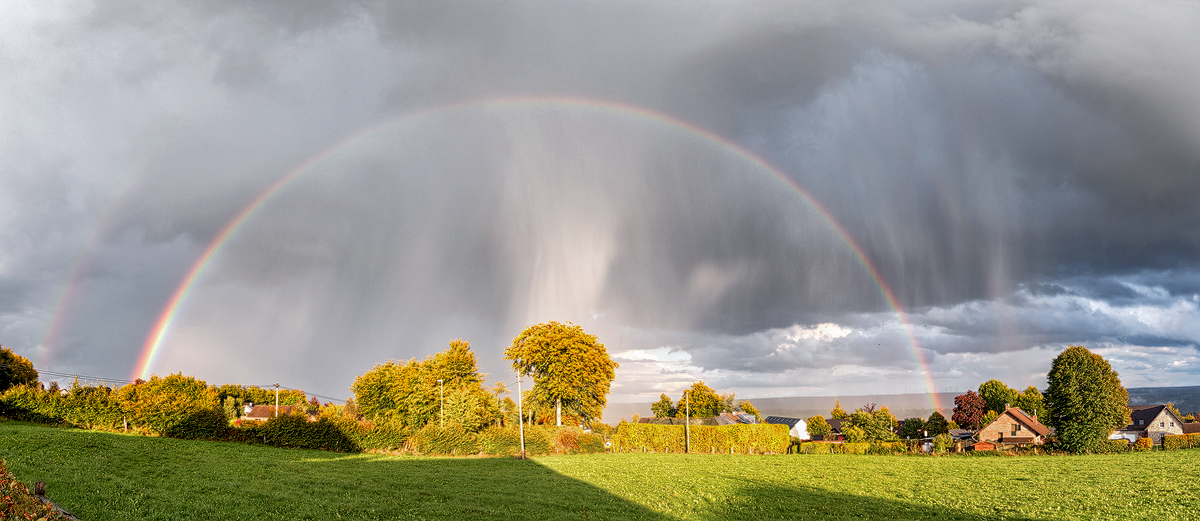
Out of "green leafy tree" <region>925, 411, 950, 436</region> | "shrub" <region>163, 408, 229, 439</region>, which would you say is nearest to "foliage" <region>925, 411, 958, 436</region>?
"green leafy tree" <region>925, 411, 950, 436</region>

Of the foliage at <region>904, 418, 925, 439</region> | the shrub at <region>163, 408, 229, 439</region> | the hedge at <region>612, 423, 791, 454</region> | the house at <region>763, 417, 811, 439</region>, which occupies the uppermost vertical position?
the shrub at <region>163, 408, 229, 439</region>

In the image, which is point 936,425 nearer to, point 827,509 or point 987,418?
point 987,418

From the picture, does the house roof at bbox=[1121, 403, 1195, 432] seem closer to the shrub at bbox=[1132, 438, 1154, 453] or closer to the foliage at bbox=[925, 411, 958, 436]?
the foliage at bbox=[925, 411, 958, 436]

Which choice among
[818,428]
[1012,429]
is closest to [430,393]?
[1012,429]

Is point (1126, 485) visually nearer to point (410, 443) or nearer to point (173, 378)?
point (410, 443)

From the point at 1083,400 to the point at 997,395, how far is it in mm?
84041

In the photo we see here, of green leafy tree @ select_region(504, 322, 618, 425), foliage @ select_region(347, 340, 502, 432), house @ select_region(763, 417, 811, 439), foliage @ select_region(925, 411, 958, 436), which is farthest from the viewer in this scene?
house @ select_region(763, 417, 811, 439)

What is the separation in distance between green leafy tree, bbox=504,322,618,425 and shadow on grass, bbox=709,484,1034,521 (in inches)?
2042

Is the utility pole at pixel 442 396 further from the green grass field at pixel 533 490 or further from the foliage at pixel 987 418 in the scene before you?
the foliage at pixel 987 418

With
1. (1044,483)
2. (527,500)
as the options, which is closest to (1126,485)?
(1044,483)

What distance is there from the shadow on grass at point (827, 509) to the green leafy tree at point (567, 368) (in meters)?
51.9

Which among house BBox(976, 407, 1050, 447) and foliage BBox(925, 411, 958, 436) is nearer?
house BBox(976, 407, 1050, 447)

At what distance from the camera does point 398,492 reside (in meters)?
26.9

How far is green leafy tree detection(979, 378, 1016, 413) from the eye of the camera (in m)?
141
